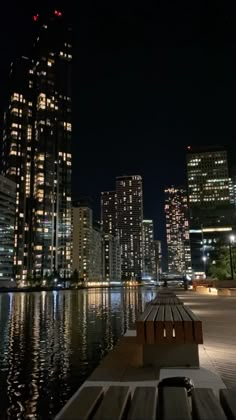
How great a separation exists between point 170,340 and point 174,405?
493cm

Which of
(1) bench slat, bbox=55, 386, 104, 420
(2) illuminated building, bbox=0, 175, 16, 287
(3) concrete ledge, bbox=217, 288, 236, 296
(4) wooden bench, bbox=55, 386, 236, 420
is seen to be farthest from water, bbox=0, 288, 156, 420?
(2) illuminated building, bbox=0, 175, 16, 287

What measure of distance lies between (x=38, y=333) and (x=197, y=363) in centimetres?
1549

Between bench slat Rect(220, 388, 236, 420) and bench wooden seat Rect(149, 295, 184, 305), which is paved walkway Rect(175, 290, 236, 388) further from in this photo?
bench slat Rect(220, 388, 236, 420)

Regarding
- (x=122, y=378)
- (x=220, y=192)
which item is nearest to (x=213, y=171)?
(x=220, y=192)

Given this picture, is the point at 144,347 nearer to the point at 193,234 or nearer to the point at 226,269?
the point at 226,269

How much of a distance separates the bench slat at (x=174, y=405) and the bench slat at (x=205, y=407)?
0.08m

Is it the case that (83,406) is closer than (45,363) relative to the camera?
Yes

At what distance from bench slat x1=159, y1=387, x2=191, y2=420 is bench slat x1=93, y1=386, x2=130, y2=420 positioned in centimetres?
39

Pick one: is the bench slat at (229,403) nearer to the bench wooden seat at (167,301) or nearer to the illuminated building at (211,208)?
the bench wooden seat at (167,301)

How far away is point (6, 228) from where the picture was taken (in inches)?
7210

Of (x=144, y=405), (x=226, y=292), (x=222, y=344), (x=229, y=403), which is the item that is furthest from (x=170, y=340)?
(x=226, y=292)

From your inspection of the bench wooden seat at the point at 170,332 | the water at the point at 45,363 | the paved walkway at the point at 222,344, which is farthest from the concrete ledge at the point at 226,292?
the bench wooden seat at the point at 170,332

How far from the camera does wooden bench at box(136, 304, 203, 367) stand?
8672 millimetres

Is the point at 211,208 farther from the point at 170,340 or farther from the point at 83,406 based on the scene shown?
the point at 83,406
